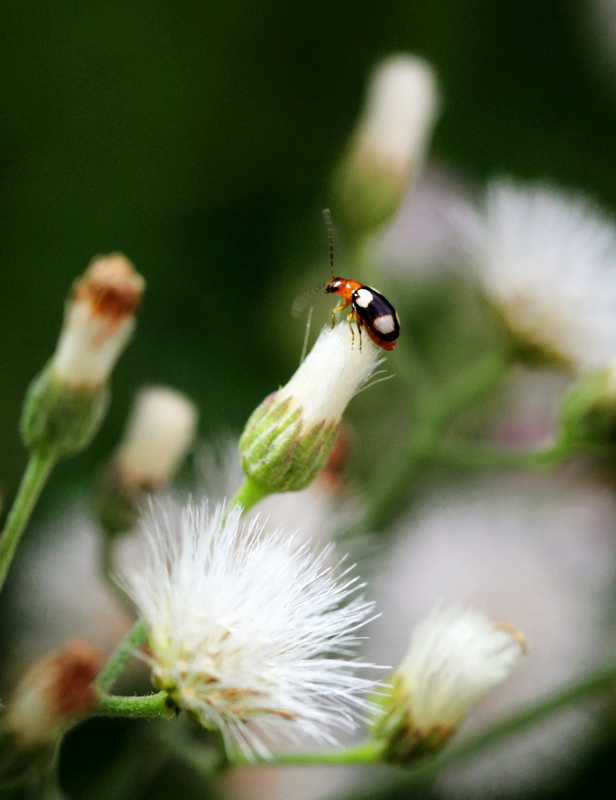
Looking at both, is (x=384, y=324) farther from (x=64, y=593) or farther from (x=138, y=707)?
(x=64, y=593)

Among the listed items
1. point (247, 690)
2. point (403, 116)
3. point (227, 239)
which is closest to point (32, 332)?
A: point (227, 239)

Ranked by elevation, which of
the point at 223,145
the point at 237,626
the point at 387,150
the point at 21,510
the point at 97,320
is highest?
the point at 223,145

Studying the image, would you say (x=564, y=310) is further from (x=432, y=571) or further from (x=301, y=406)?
(x=301, y=406)

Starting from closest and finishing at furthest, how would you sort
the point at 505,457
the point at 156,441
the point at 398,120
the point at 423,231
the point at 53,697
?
the point at 53,697 < the point at 156,441 < the point at 505,457 < the point at 398,120 < the point at 423,231

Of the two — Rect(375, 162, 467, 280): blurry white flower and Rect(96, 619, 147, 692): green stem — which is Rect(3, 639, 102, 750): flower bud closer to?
Rect(96, 619, 147, 692): green stem

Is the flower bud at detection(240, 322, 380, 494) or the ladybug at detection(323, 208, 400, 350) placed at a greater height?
the ladybug at detection(323, 208, 400, 350)

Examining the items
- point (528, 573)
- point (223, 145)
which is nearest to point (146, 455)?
point (528, 573)

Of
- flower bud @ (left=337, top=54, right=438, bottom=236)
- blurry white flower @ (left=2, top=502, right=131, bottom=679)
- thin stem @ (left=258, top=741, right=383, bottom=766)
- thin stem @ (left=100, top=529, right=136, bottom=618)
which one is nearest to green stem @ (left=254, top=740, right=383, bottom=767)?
thin stem @ (left=258, top=741, right=383, bottom=766)
